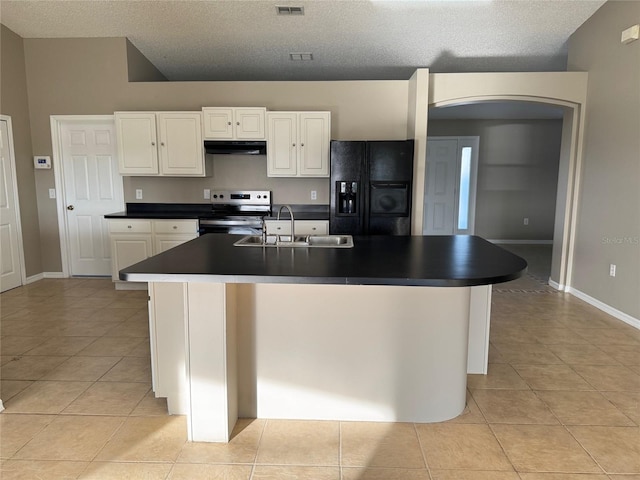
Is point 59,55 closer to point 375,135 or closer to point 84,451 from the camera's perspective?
point 375,135

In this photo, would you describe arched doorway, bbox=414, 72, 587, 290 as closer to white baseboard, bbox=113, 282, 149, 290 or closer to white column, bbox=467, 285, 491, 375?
white column, bbox=467, 285, 491, 375

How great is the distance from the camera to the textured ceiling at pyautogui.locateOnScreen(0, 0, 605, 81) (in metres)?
4.16

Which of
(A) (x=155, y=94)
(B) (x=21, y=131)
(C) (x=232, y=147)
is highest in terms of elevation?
(A) (x=155, y=94)

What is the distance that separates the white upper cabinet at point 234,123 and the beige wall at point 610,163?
3.53 metres

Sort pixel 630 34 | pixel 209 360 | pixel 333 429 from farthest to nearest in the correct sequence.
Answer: pixel 630 34 → pixel 333 429 → pixel 209 360

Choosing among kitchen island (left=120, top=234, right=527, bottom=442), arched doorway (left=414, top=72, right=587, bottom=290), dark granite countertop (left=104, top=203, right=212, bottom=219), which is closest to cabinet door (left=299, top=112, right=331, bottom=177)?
arched doorway (left=414, top=72, right=587, bottom=290)

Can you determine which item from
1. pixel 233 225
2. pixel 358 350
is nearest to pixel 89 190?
pixel 233 225

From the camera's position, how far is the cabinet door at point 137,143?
4699 millimetres

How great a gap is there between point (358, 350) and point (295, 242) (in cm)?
79

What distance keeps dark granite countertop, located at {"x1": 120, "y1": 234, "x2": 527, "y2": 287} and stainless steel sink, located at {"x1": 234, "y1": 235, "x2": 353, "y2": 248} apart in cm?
7

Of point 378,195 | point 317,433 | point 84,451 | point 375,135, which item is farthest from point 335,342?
point 375,135

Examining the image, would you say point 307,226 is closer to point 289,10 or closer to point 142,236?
point 142,236

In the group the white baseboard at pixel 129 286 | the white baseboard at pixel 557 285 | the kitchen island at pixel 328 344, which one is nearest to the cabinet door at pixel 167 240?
the white baseboard at pixel 129 286

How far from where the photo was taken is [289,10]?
418 cm
